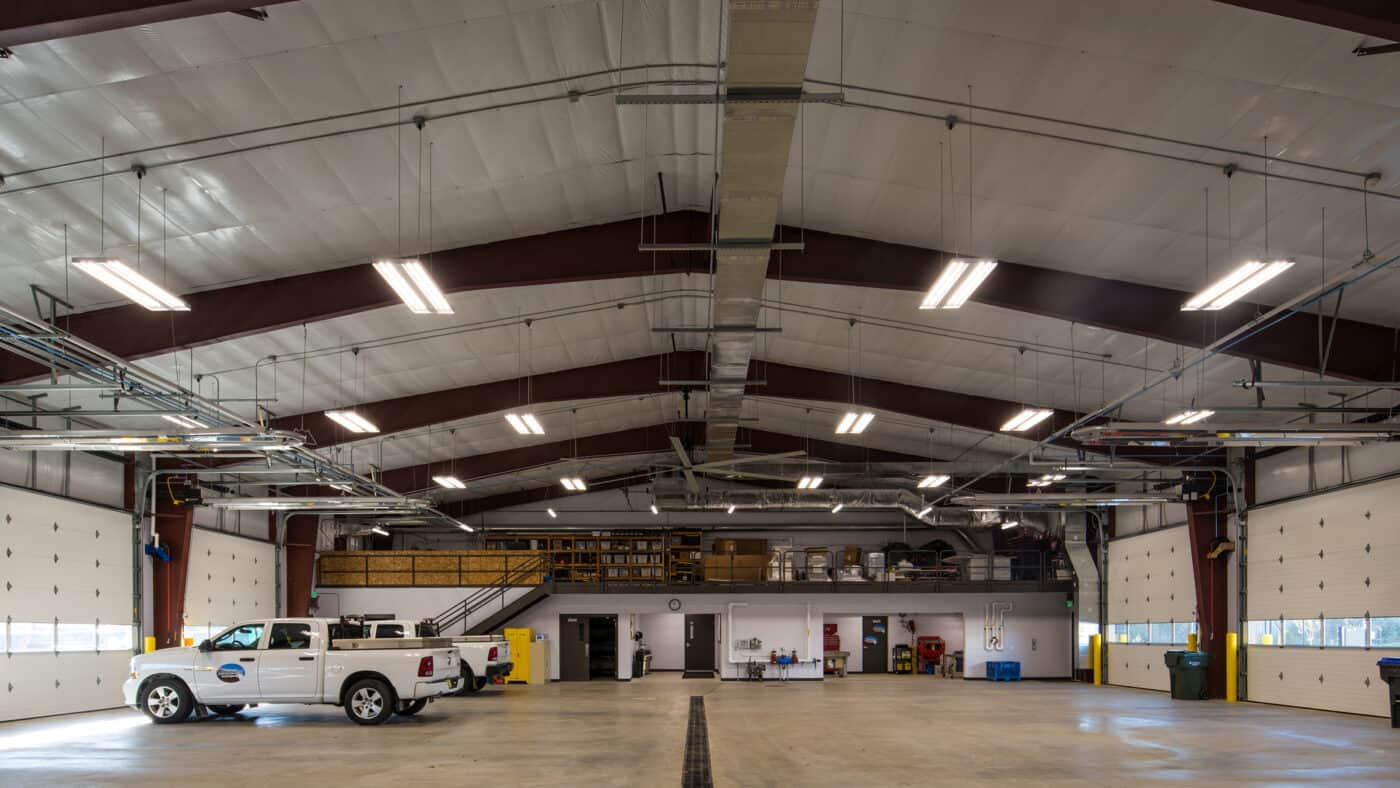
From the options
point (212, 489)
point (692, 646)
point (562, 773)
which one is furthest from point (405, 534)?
point (562, 773)

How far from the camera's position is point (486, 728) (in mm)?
15352

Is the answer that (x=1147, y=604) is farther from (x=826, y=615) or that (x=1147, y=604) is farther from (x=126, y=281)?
(x=126, y=281)

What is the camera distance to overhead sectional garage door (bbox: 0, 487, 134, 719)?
55.5 ft

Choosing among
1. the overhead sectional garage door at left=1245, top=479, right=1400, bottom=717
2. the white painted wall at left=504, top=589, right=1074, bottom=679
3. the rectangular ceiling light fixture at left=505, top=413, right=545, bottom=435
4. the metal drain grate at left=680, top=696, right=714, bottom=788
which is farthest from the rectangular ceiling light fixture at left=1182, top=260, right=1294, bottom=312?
the white painted wall at left=504, top=589, right=1074, bottom=679

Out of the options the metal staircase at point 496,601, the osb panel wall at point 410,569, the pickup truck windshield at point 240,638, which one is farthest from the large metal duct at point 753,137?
the osb panel wall at point 410,569

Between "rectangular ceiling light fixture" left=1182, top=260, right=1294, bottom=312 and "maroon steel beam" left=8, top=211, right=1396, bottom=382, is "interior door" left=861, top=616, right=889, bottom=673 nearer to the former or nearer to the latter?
"maroon steel beam" left=8, top=211, right=1396, bottom=382

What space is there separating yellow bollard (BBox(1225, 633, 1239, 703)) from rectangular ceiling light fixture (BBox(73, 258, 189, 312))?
2032cm


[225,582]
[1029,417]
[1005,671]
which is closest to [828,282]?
[1029,417]

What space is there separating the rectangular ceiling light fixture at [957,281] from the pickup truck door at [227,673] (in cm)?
1052

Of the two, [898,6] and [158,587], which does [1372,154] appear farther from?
[158,587]

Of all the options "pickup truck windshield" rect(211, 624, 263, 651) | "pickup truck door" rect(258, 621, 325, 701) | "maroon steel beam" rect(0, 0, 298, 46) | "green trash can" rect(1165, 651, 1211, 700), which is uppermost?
"maroon steel beam" rect(0, 0, 298, 46)

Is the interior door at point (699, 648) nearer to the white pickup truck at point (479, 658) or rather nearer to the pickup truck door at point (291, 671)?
the white pickup truck at point (479, 658)

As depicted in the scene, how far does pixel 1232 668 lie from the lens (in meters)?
22.0

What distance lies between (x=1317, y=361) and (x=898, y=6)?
8267 millimetres
